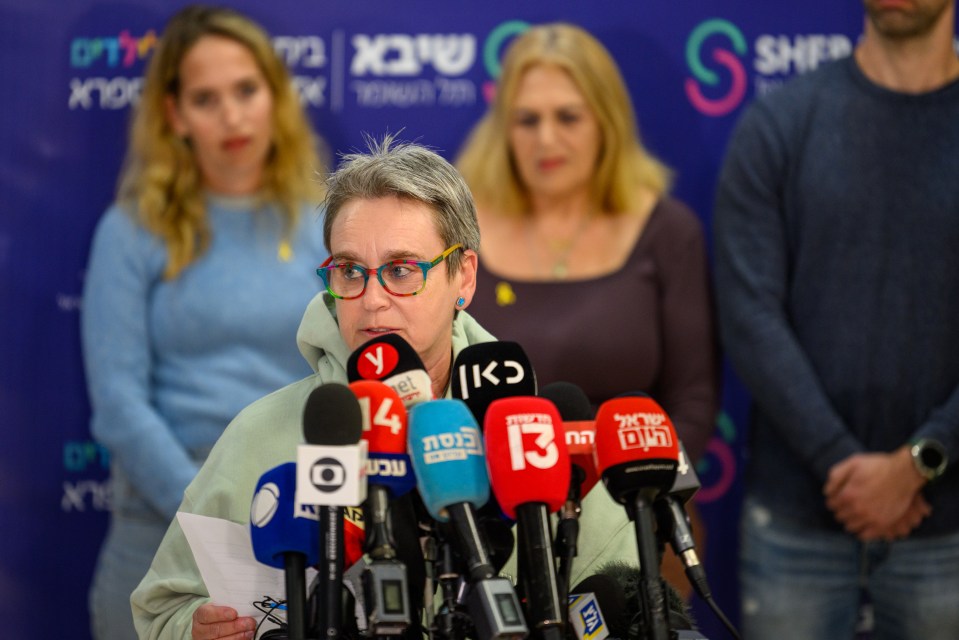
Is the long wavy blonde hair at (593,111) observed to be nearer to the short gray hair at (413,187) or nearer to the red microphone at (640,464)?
the short gray hair at (413,187)

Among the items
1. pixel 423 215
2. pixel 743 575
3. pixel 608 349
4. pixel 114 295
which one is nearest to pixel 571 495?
pixel 423 215

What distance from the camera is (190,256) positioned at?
392 cm

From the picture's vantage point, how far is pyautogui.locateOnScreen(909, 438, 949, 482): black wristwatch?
11.6 feet

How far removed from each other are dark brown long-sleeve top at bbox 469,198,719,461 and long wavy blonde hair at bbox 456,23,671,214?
185 mm

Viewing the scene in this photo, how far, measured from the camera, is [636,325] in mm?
3797

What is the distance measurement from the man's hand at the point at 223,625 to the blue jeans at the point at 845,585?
215 cm

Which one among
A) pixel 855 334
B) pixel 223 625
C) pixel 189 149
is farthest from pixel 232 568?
pixel 189 149

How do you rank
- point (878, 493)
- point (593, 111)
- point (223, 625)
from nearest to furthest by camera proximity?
point (223, 625) → point (878, 493) → point (593, 111)

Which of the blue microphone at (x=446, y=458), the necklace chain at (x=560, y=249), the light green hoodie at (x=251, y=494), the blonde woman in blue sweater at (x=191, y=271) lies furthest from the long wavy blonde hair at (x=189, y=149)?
the blue microphone at (x=446, y=458)

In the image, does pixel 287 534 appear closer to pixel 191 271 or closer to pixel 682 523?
pixel 682 523

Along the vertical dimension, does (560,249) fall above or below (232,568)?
above

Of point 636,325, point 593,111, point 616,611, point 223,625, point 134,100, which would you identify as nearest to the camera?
point 616,611

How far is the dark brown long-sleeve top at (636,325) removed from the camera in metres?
3.72

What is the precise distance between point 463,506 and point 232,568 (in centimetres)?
59
